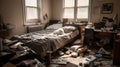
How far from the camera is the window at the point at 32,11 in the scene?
452 centimetres

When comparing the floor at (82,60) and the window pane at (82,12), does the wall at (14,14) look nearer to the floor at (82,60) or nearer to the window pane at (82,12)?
the floor at (82,60)

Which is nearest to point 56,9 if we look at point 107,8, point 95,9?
point 95,9

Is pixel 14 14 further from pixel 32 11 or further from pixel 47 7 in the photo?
pixel 47 7

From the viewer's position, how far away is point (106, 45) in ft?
13.5

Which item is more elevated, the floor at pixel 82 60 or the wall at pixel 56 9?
the wall at pixel 56 9

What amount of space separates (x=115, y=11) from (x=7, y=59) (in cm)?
379

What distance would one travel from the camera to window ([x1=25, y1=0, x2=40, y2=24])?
4.52 m

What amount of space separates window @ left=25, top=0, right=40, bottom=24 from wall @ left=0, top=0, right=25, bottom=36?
0.38 m

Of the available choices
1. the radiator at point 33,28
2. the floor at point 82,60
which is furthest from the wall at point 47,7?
the floor at point 82,60

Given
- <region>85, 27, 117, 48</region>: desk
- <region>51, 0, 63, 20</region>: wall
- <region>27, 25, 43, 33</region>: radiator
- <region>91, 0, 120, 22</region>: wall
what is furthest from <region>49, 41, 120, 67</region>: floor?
<region>51, 0, 63, 20</region>: wall

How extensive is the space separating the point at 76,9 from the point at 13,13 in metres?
2.56

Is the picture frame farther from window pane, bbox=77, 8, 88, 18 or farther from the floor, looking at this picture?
the floor

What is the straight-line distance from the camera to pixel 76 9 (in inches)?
199

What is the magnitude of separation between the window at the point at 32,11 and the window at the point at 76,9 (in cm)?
123
